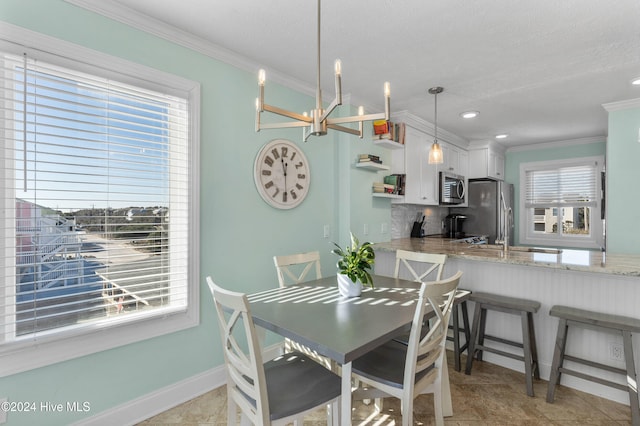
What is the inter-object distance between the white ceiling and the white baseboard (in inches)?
92.7

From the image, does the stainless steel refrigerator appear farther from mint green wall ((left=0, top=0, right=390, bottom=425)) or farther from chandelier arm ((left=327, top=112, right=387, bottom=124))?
chandelier arm ((left=327, top=112, right=387, bottom=124))

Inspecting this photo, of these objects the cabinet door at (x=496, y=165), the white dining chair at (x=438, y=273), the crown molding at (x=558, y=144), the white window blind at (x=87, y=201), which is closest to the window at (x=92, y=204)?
the white window blind at (x=87, y=201)

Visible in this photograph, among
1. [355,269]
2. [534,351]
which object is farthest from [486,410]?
[355,269]

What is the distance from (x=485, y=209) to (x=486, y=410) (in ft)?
11.9

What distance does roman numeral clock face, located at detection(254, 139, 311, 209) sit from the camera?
2670 millimetres

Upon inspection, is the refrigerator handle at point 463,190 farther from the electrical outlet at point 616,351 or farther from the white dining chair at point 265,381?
the white dining chair at point 265,381

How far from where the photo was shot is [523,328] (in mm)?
Answer: 2334

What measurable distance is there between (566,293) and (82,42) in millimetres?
3637

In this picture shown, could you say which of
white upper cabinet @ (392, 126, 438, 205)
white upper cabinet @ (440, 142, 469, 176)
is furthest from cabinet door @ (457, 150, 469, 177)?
white upper cabinet @ (392, 126, 438, 205)

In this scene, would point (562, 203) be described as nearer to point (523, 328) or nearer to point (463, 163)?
point (463, 163)

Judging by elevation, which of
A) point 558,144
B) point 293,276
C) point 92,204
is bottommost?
point 293,276

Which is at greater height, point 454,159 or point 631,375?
point 454,159

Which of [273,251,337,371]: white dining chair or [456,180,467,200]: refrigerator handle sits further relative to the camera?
[456,180,467,200]: refrigerator handle

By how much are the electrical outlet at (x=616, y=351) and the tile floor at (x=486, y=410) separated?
307 mm
